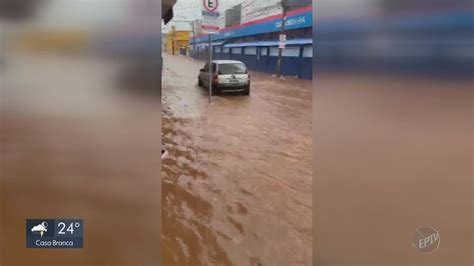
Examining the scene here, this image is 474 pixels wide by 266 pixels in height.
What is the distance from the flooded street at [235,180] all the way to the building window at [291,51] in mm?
133

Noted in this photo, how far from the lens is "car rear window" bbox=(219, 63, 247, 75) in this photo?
223 cm

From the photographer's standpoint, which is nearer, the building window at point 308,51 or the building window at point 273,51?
the building window at point 308,51

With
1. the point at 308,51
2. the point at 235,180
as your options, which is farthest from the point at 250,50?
the point at 235,180

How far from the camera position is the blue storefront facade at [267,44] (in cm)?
214

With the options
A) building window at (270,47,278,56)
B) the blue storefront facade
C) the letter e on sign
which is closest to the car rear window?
the blue storefront facade

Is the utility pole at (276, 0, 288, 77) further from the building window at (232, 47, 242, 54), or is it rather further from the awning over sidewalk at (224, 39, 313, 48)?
the building window at (232, 47, 242, 54)

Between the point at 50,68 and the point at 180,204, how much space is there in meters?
0.96

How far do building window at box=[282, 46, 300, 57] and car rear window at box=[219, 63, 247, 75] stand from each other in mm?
228
